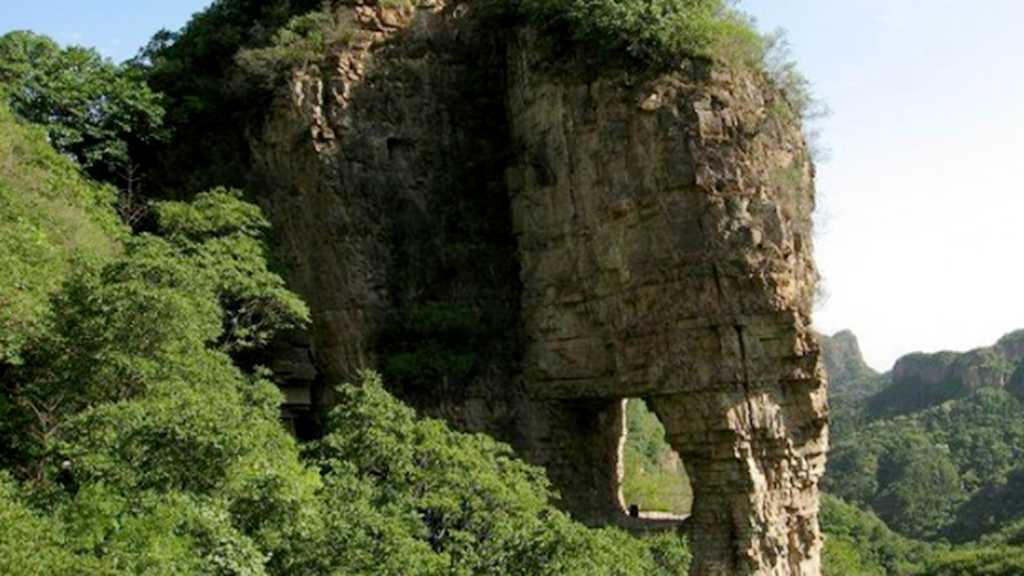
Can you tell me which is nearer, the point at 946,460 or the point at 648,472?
the point at 648,472

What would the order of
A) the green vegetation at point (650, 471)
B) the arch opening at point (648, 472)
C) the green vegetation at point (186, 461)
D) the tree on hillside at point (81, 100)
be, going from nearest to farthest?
the green vegetation at point (186, 461), the tree on hillside at point (81, 100), the arch opening at point (648, 472), the green vegetation at point (650, 471)

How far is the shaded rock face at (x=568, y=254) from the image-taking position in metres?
16.5

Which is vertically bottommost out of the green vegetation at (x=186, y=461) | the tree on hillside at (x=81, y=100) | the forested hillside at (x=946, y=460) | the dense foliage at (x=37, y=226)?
the forested hillside at (x=946, y=460)

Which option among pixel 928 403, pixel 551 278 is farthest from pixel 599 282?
pixel 928 403

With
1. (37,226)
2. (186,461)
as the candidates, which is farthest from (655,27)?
(186,461)

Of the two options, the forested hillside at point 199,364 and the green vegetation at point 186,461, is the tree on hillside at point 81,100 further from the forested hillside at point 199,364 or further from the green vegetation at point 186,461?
the green vegetation at point 186,461

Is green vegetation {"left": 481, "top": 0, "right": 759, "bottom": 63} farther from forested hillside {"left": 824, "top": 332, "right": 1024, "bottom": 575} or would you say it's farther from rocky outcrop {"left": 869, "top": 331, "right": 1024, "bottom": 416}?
rocky outcrop {"left": 869, "top": 331, "right": 1024, "bottom": 416}

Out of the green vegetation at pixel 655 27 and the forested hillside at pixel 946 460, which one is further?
the forested hillside at pixel 946 460

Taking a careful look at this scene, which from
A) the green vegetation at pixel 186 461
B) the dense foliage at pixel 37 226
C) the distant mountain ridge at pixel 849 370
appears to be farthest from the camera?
the distant mountain ridge at pixel 849 370

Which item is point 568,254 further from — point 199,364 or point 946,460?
point 946,460

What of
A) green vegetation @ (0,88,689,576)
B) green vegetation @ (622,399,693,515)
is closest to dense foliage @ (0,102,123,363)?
green vegetation @ (0,88,689,576)

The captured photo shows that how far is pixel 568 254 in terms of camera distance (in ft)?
60.2

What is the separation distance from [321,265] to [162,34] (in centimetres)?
952

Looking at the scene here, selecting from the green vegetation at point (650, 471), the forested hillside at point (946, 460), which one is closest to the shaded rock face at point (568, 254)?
the green vegetation at point (650, 471)
